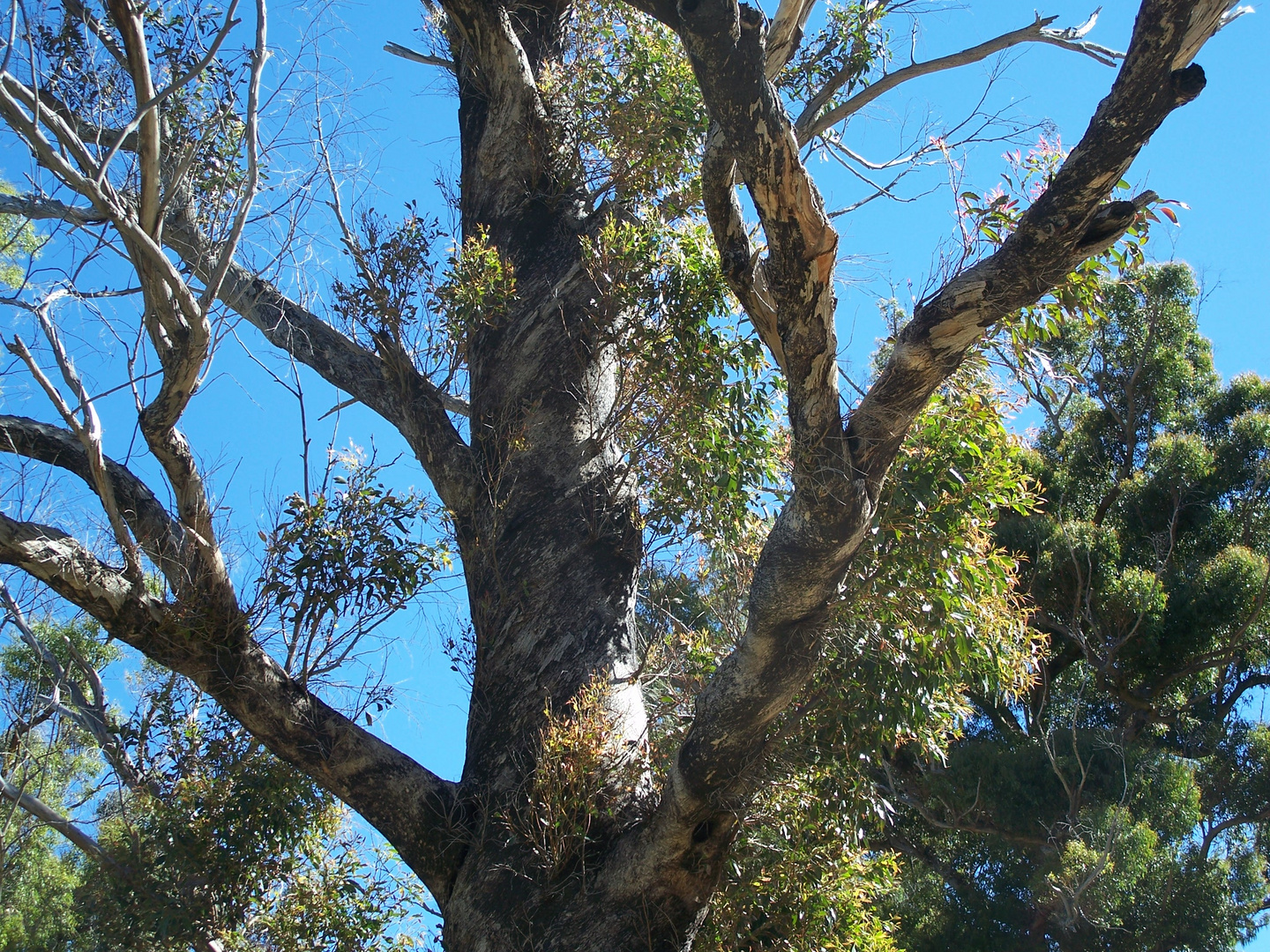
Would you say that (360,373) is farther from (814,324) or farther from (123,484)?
(814,324)

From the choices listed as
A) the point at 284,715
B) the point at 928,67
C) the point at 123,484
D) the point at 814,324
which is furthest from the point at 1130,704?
the point at 123,484

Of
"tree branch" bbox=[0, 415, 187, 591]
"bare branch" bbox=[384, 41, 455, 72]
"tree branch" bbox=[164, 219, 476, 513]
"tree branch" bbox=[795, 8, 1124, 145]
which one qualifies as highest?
"bare branch" bbox=[384, 41, 455, 72]

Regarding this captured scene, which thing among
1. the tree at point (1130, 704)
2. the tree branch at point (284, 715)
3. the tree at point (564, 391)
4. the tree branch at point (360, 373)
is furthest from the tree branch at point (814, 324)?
the tree at point (1130, 704)

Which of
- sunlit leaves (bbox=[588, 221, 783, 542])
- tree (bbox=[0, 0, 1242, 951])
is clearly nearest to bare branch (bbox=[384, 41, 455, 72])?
tree (bbox=[0, 0, 1242, 951])

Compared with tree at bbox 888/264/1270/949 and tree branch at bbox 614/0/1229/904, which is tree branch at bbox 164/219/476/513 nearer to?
tree branch at bbox 614/0/1229/904

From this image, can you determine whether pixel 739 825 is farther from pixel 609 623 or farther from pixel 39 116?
pixel 39 116

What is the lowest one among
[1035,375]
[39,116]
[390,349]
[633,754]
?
[633,754]

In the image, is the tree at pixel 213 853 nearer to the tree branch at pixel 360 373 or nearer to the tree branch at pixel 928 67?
the tree branch at pixel 360 373

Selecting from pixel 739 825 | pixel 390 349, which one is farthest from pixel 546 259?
pixel 739 825

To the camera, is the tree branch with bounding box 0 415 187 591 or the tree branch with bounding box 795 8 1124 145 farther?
the tree branch with bounding box 795 8 1124 145

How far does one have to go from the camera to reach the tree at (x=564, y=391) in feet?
11.5

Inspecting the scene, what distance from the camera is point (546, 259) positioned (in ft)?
20.7

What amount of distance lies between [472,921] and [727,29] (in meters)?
3.76

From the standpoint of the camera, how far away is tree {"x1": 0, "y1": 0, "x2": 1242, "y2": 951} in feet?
11.5
